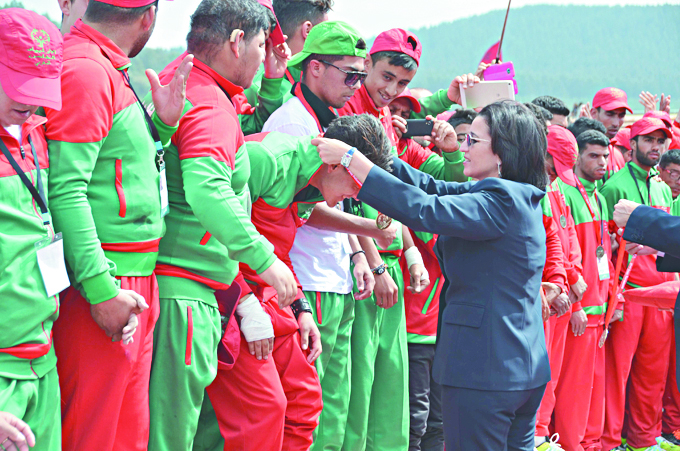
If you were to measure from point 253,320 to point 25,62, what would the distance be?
117 cm

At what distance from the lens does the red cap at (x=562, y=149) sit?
4.95 m

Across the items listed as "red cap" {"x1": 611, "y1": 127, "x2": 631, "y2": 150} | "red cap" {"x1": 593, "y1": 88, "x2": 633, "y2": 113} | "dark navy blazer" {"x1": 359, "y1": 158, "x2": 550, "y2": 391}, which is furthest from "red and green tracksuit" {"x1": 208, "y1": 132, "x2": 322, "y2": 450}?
"red cap" {"x1": 593, "y1": 88, "x2": 633, "y2": 113}

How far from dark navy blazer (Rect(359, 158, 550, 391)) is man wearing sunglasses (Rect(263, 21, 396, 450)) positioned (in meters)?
0.58

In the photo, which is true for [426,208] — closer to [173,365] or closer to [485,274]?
[485,274]

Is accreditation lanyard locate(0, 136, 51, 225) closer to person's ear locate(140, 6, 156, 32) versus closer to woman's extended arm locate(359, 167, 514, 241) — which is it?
person's ear locate(140, 6, 156, 32)

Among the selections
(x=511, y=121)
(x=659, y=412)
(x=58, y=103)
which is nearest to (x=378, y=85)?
(x=511, y=121)

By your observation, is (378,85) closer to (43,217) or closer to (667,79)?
(43,217)

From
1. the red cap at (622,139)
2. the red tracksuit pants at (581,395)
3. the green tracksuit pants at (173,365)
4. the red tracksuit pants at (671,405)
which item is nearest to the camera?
the green tracksuit pants at (173,365)

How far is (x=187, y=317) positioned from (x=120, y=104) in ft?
2.34

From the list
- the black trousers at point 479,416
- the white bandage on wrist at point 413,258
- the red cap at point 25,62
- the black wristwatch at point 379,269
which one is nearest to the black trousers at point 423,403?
the white bandage on wrist at point 413,258

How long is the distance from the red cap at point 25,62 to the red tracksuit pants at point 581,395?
4.19m

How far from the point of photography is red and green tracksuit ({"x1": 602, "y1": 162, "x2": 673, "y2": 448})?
17.9 feet

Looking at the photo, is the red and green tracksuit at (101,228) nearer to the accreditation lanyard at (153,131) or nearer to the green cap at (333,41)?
the accreditation lanyard at (153,131)

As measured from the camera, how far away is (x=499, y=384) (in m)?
2.57
